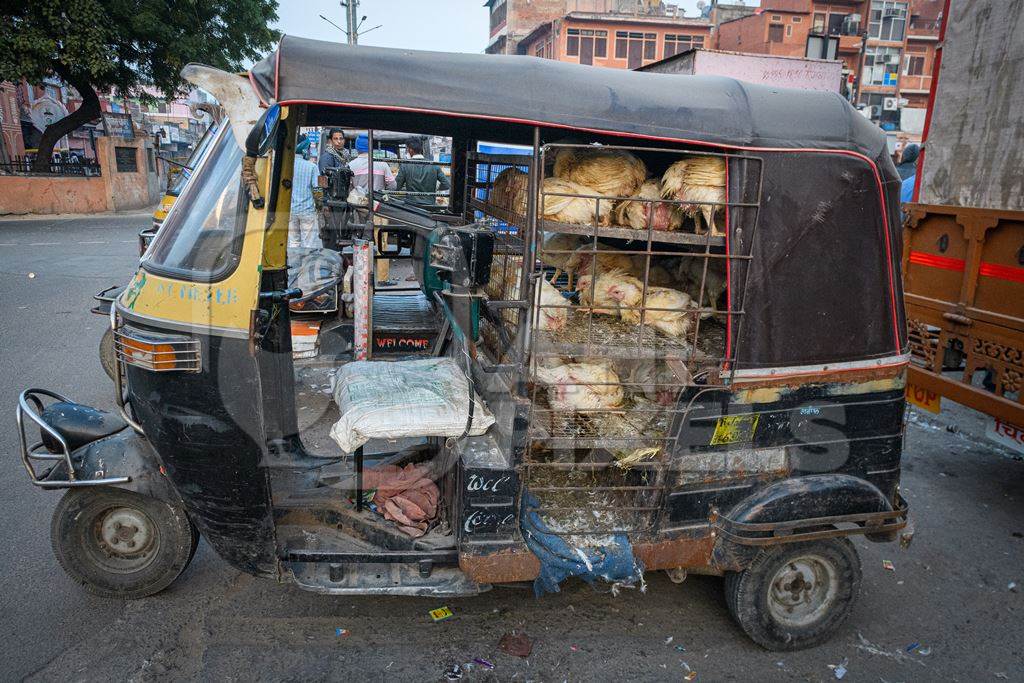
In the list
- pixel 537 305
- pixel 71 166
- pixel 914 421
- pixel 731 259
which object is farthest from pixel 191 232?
pixel 71 166

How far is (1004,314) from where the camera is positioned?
4.44 m

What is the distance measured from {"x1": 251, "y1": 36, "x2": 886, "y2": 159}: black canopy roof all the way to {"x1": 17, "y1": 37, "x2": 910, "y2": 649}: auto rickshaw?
0.5 inches

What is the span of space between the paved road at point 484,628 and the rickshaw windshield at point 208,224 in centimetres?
163

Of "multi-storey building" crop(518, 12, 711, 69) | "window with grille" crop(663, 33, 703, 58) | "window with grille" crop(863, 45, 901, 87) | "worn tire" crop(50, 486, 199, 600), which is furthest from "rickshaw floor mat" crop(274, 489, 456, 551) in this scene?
"window with grille" crop(863, 45, 901, 87)

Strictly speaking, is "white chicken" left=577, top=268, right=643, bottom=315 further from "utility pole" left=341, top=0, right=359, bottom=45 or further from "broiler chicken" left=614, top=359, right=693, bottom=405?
"utility pole" left=341, top=0, right=359, bottom=45

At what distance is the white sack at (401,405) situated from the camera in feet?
9.43

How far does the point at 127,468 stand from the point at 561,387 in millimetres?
1984

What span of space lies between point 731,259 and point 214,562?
9.99ft

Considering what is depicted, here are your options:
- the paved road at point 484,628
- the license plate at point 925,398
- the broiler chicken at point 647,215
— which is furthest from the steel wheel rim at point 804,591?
the license plate at point 925,398

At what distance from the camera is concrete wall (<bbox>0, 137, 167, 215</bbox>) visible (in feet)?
61.1

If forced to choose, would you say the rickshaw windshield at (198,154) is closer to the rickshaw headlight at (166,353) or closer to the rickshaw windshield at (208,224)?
the rickshaw windshield at (208,224)

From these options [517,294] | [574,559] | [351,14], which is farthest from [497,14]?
[574,559]

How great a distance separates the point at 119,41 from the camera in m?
18.9

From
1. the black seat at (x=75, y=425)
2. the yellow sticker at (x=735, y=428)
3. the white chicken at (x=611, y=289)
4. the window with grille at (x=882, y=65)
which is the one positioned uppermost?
the window with grille at (x=882, y=65)
